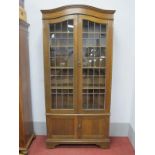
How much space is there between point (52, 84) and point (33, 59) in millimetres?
622

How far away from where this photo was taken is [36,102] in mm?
3229

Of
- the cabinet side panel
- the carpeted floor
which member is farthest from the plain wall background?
the carpeted floor

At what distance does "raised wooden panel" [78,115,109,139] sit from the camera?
9.15 feet

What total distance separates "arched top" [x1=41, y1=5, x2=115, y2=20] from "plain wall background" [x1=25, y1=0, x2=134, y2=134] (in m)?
0.47

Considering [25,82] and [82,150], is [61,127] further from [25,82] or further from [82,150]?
[25,82]

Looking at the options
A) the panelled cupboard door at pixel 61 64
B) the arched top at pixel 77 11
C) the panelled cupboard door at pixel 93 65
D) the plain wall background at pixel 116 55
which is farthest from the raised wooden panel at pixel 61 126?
the arched top at pixel 77 11

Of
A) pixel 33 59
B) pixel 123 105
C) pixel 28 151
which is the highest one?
pixel 33 59

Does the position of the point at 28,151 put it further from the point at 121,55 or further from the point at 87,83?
the point at 121,55

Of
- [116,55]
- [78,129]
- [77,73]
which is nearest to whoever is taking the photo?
[77,73]

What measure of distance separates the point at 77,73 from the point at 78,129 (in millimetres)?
811

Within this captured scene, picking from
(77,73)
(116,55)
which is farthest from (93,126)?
(116,55)

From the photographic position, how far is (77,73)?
107 inches
